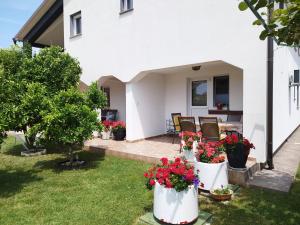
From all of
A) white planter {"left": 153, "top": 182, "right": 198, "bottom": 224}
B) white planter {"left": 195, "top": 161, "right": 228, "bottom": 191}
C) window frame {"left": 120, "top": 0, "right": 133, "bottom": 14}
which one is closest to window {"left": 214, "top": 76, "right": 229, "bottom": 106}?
window frame {"left": 120, "top": 0, "right": 133, "bottom": 14}

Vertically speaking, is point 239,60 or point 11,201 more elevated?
point 239,60

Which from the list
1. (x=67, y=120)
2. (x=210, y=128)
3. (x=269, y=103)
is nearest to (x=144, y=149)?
(x=210, y=128)

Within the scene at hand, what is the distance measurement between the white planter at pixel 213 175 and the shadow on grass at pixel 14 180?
420cm

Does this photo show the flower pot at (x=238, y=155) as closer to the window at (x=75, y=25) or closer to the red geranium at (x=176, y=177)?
the red geranium at (x=176, y=177)

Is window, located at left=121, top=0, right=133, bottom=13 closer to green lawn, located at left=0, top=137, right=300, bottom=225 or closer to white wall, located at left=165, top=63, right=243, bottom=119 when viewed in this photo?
white wall, located at left=165, top=63, right=243, bottom=119

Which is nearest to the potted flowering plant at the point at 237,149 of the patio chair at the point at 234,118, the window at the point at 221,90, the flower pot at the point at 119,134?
the patio chair at the point at 234,118

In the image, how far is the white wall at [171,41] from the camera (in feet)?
21.7

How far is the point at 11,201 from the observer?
4.97 metres

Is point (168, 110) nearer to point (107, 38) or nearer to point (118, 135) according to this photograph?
point (118, 135)

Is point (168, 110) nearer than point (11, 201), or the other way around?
point (11, 201)

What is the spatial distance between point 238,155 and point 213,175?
0.90m

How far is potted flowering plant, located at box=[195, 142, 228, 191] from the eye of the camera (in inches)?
196

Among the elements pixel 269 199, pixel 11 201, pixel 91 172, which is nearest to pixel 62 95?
pixel 91 172

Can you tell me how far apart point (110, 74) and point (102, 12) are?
9.39ft
